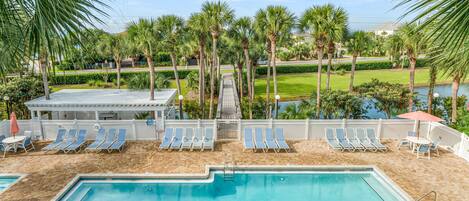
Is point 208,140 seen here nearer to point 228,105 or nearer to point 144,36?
point 144,36

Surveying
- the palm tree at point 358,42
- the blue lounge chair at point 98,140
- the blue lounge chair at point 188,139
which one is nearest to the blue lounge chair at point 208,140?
the blue lounge chair at point 188,139

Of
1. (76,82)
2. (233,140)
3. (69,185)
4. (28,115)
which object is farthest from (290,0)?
(76,82)

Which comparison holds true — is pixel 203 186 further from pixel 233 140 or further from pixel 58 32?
pixel 58 32

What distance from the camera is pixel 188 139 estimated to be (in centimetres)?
1436

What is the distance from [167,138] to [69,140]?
4332 millimetres

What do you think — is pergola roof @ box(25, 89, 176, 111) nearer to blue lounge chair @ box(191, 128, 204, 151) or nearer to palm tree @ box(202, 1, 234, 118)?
blue lounge chair @ box(191, 128, 204, 151)

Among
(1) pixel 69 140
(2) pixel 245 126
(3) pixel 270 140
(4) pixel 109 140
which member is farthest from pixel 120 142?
(3) pixel 270 140

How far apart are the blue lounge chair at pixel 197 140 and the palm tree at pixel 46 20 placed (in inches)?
418

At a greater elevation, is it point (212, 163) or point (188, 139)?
point (188, 139)

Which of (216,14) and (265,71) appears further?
(265,71)

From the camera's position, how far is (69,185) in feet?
34.2

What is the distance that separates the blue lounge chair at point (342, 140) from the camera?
1373 centimetres

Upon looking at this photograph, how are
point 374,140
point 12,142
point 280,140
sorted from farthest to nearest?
point 280,140 < point 374,140 < point 12,142

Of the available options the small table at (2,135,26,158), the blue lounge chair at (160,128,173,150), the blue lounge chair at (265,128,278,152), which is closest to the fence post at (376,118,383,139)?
the blue lounge chair at (265,128,278,152)
